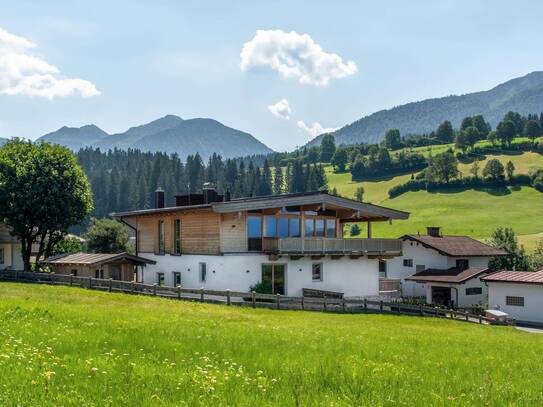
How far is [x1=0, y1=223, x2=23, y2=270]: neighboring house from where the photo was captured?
60000 millimetres

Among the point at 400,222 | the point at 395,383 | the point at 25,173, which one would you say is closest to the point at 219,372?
the point at 395,383

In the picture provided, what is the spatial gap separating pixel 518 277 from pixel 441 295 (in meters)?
13.3

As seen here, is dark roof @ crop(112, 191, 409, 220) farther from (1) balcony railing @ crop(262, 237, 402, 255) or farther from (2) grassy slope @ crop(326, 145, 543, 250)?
(2) grassy slope @ crop(326, 145, 543, 250)

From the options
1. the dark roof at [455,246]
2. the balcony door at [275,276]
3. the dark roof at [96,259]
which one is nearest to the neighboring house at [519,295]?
the dark roof at [455,246]

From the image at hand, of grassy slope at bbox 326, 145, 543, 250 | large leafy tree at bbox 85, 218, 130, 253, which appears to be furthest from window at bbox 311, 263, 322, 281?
grassy slope at bbox 326, 145, 543, 250

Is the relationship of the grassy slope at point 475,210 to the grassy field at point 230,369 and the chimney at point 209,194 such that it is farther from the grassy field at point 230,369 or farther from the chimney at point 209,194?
the grassy field at point 230,369

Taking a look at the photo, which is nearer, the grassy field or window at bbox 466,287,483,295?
the grassy field

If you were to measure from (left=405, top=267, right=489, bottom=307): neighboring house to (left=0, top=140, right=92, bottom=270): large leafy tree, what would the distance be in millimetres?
36627

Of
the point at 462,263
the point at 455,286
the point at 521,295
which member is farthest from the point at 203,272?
the point at 462,263

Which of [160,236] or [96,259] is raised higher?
[160,236]

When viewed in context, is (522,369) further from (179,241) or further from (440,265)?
(440,265)

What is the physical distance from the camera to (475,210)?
155m

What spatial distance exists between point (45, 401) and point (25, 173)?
46.0m

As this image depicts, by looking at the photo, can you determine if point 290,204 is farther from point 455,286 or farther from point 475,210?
point 475,210
